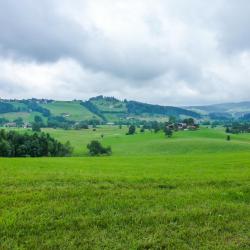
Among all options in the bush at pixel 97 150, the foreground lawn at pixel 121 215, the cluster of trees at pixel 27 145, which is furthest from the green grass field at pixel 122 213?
the bush at pixel 97 150

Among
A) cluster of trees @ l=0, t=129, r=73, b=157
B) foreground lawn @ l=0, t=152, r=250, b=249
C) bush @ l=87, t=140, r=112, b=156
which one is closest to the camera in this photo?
foreground lawn @ l=0, t=152, r=250, b=249

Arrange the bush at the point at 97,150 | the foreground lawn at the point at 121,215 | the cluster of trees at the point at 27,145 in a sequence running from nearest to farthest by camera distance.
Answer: the foreground lawn at the point at 121,215 < the cluster of trees at the point at 27,145 < the bush at the point at 97,150

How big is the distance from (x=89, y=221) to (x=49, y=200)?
2.65 meters

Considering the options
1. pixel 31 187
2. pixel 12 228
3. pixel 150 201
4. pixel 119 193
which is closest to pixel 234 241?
pixel 150 201

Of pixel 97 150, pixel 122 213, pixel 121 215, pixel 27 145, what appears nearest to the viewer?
pixel 121 215

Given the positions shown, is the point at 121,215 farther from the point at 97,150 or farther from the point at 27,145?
the point at 97,150

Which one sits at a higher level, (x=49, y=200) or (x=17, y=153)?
(x=49, y=200)

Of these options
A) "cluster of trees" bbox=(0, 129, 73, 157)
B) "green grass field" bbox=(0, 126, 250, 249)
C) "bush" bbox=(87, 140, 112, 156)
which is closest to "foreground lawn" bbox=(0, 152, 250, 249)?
"green grass field" bbox=(0, 126, 250, 249)

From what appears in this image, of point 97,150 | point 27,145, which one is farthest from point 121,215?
point 97,150

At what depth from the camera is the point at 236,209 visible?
12.0 m

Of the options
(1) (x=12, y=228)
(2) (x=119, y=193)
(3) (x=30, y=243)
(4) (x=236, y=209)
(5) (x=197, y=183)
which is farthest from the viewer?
(5) (x=197, y=183)

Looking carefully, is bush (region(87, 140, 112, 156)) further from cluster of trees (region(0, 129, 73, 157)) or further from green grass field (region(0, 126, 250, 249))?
green grass field (region(0, 126, 250, 249))

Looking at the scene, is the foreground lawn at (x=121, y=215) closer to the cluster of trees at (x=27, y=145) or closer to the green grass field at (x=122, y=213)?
the green grass field at (x=122, y=213)

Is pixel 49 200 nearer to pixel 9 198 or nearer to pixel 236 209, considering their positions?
pixel 9 198
